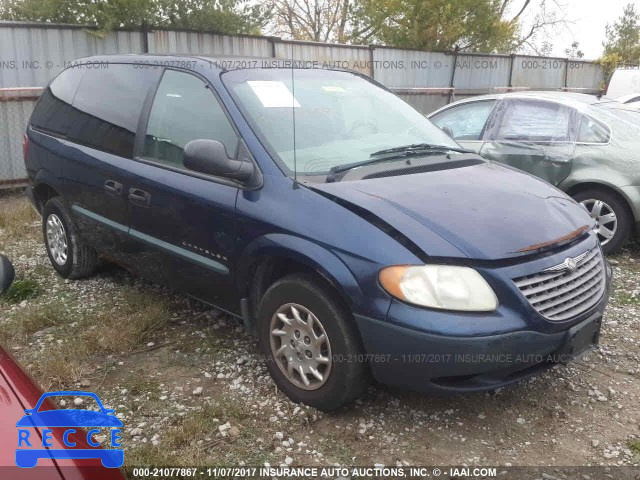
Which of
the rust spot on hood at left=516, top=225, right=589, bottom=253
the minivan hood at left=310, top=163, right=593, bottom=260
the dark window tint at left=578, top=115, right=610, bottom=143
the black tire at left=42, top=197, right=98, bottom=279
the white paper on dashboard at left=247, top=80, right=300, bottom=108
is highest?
the white paper on dashboard at left=247, top=80, right=300, bottom=108

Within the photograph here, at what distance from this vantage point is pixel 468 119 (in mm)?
6645

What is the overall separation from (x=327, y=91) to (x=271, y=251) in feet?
4.21

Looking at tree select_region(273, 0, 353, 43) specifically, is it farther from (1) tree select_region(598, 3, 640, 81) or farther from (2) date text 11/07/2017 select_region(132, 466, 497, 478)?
(2) date text 11/07/2017 select_region(132, 466, 497, 478)

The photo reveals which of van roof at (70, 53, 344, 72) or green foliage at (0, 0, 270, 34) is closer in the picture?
van roof at (70, 53, 344, 72)

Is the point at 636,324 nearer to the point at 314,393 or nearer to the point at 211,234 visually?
the point at 314,393

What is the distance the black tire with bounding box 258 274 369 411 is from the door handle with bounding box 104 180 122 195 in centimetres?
148

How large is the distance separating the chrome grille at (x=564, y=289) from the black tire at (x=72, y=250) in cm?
348

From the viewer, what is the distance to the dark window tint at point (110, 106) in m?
3.98

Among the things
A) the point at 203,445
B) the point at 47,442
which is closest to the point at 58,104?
the point at 203,445

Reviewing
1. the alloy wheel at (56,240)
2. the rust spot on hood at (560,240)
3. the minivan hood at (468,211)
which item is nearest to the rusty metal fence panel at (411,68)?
the alloy wheel at (56,240)

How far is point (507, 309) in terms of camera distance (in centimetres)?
Result: 262

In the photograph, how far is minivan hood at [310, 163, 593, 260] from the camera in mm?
2699

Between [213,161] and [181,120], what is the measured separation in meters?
0.76

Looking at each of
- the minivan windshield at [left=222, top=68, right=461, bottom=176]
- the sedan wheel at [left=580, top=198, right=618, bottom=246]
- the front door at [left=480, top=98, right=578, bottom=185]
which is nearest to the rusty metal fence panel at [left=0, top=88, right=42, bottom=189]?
the minivan windshield at [left=222, top=68, right=461, bottom=176]
